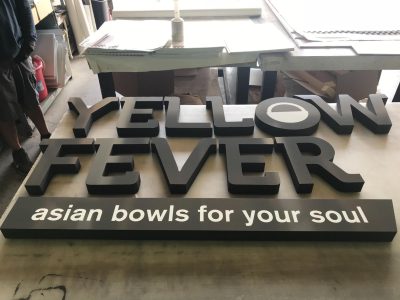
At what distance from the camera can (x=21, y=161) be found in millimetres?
1779

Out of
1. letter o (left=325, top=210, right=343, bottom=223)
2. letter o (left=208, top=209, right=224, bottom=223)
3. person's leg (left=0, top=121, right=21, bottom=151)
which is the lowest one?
person's leg (left=0, top=121, right=21, bottom=151)

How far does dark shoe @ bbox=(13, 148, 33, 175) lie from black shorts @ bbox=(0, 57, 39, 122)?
223 mm

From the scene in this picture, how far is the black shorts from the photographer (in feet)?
4.95

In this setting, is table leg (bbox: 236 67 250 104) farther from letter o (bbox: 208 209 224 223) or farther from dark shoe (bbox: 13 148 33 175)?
dark shoe (bbox: 13 148 33 175)

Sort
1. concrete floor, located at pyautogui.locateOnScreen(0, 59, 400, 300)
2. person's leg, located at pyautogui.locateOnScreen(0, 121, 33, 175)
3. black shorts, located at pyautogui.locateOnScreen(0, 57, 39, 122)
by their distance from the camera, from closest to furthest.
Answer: concrete floor, located at pyautogui.locateOnScreen(0, 59, 400, 300), black shorts, located at pyautogui.locateOnScreen(0, 57, 39, 122), person's leg, located at pyautogui.locateOnScreen(0, 121, 33, 175)

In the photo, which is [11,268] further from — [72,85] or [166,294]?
[72,85]

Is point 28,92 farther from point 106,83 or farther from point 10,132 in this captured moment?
point 106,83

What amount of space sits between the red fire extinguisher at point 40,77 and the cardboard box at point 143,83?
0.83m

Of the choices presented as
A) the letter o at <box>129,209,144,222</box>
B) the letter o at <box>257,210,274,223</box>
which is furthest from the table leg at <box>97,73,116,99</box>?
the letter o at <box>257,210,274,223</box>

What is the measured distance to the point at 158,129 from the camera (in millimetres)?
956

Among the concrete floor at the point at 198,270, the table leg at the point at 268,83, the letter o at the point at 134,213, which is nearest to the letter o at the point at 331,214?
the concrete floor at the point at 198,270

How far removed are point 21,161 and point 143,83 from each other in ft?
2.68

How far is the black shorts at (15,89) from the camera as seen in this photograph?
1.51 metres

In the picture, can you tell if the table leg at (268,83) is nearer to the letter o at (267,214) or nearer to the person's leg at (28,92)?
the letter o at (267,214)
